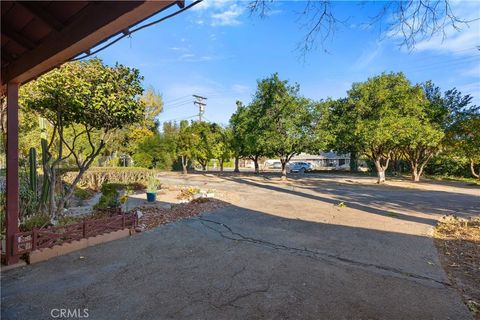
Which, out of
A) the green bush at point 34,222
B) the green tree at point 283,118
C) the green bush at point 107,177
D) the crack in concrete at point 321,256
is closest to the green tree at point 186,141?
the green tree at point 283,118

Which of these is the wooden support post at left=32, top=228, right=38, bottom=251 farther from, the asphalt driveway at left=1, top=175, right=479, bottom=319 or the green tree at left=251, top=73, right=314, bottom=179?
the green tree at left=251, top=73, right=314, bottom=179

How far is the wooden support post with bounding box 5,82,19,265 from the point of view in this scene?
374 cm

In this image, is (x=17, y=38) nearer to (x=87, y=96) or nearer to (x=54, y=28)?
(x=54, y=28)

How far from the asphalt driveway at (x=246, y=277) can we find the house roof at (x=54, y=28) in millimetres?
2789

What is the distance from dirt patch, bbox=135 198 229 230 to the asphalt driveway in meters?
Answer: 0.67

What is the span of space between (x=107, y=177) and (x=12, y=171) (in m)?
10.1

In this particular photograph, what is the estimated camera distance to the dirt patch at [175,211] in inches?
264

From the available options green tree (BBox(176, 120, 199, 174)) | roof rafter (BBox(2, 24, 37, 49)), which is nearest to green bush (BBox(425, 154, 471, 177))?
green tree (BBox(176, 120, 199, 174))

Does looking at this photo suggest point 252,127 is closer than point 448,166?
Yes

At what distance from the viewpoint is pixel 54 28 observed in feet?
9.59

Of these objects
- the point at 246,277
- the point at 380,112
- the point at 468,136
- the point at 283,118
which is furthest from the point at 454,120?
the point at 246,277

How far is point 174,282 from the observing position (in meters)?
3.49

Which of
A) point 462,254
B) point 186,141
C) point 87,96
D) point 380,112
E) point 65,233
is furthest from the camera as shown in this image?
point 186,141

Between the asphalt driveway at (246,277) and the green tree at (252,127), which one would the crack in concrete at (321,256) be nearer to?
the asphalt driveway at (246,277)
